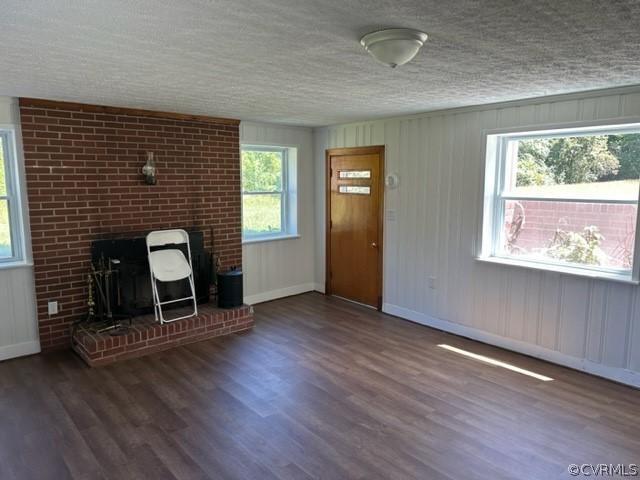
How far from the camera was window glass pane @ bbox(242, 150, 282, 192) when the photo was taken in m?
5.55

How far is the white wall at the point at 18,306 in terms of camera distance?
12.8 feet

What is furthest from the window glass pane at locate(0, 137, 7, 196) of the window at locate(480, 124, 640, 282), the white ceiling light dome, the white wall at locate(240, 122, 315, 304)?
the window at locate(480, 124, 640, 282)

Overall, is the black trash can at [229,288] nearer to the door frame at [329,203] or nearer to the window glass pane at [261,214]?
the window glass pane at [261,214]

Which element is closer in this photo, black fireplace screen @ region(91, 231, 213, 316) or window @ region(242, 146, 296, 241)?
black fireplace screen @ region(91, 231, 213, 316)

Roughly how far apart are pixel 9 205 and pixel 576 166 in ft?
16.1

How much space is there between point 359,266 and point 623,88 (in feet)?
10.7

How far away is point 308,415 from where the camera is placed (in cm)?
303

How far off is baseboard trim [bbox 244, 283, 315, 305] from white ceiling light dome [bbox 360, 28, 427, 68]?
157 inches

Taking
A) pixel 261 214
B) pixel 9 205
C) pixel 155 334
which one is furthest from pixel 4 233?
pixel 261 214

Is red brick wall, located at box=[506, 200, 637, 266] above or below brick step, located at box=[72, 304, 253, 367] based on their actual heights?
above

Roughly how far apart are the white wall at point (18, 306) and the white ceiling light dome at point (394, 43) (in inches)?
130

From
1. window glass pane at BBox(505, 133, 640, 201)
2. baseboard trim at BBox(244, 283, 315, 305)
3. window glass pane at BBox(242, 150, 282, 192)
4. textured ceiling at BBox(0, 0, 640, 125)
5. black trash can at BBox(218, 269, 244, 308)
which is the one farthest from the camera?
baseboard trim at BBox(244, 283, 315, 305)

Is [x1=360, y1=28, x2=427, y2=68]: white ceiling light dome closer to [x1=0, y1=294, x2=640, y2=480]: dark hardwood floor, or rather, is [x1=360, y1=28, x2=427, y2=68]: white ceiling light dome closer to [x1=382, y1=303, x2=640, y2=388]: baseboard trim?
[x1=0, y1=294, x2=640, y2=480]: dark hardwood floor

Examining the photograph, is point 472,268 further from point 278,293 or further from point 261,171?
point 261,171
